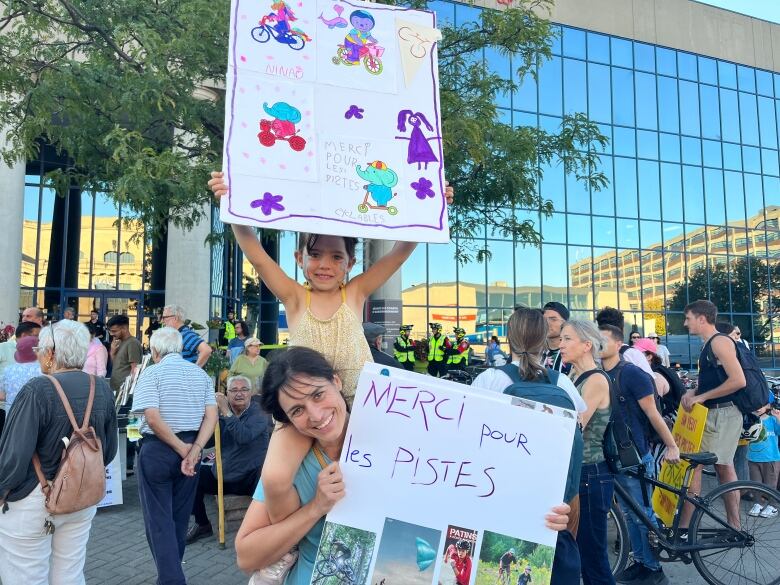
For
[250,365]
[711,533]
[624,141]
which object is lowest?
[711,533]

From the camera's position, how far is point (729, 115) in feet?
100

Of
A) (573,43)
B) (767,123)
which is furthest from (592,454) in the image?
(767,123)

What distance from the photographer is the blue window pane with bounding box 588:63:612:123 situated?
89.6ft

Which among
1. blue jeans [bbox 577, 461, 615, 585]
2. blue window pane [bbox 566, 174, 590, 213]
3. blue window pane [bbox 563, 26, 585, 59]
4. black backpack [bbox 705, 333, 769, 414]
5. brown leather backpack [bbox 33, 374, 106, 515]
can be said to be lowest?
blue jeans [bbox 577, 461, 615, 585]

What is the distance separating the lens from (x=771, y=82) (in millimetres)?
31969

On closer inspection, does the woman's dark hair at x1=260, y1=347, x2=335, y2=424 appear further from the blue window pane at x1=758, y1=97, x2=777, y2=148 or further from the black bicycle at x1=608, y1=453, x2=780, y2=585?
the blue window pane at x1=758, y1=97, x2=777, y2=148

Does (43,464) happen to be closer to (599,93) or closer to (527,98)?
(527,98)

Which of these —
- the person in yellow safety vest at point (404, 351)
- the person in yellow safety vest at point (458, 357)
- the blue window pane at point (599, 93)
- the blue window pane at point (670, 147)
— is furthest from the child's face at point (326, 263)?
the blue window pane at point (670, 147)

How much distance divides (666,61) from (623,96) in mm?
3249

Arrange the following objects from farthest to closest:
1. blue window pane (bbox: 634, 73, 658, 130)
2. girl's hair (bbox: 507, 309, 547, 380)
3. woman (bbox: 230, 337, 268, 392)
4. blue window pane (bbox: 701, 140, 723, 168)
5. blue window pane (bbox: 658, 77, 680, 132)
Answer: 1. blue window pane (bbox: 701, 140, 723, 168)
2. blue window pane (bbox: 658, 77, 680, 132)
3. blue window pane (bbox: 634, 73, 658, 130)
4. woman (bbox: 230, 337, 268, 392)
5. girl's hair (bbox: 507, 309, 547, 380)

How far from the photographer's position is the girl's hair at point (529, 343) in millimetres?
2906

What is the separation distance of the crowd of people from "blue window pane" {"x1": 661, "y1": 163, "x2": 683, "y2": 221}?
24.2 m

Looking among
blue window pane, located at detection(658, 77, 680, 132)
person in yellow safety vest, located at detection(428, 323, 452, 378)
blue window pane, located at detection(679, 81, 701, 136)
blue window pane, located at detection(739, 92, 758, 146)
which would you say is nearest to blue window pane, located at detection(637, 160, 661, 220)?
blue window pane, located at detection(658, 77, 680, 132)

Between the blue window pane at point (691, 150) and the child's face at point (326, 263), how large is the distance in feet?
102
